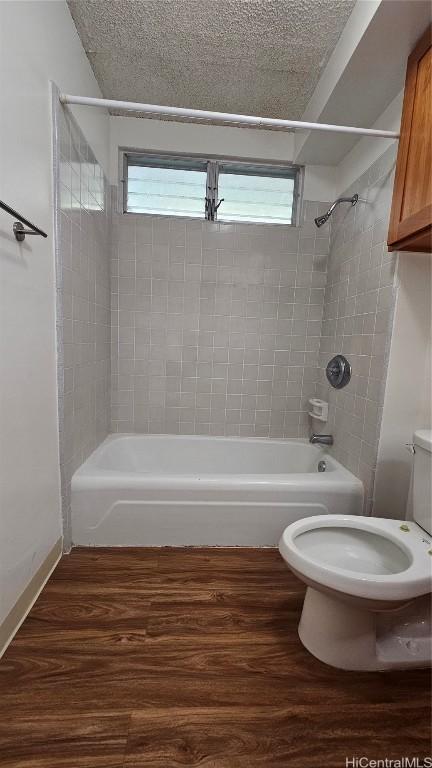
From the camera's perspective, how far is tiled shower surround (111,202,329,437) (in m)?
2.28

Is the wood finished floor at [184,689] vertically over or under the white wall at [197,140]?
under

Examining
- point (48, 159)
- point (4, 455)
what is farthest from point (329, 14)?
point (4, 455)

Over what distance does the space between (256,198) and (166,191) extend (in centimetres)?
65

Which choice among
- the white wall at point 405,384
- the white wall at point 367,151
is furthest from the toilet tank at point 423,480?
the white wall at point 367,151

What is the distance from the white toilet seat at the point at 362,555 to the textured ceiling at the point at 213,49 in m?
2.12

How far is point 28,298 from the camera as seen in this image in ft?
3.90

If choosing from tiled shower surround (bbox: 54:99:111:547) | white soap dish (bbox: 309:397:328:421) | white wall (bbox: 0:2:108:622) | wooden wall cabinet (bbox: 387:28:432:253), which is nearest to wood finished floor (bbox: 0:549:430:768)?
white wall (bbox: 0:2:108:622)

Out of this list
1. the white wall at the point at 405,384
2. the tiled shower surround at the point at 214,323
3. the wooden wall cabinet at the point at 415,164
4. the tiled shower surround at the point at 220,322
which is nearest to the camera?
the wooden wall cabinet at the point at 415,164

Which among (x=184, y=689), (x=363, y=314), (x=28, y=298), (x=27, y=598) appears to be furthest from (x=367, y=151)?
(x=27, y=598)

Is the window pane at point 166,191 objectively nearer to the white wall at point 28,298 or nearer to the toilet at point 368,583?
the white wall at point 28,298

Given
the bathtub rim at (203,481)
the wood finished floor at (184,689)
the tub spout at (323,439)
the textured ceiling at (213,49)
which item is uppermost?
the textured ceiling at (213,49)

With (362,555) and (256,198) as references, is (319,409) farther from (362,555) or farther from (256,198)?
(256,198)

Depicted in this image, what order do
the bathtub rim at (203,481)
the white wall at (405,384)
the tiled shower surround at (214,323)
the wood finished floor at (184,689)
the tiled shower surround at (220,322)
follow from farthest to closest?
the tiled shower surround at (214,323) → the tiled shower surround at (220,322) → the bathtub rim at (203,481) → the white wall at (405,384) → the wood finished floor at (184,689)

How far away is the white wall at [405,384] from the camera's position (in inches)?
59.1
